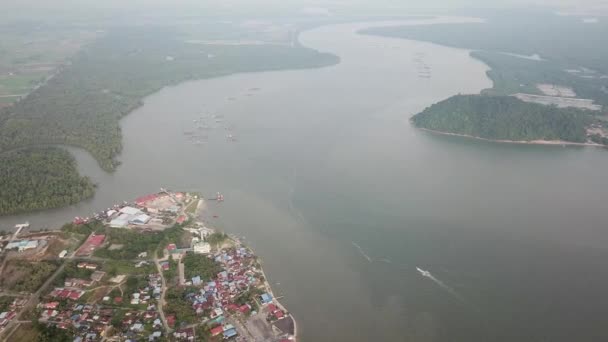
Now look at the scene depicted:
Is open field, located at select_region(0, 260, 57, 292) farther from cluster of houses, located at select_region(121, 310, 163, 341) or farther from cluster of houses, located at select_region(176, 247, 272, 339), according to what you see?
cluster of houses, located at select_region(176, 247, 272, 339)

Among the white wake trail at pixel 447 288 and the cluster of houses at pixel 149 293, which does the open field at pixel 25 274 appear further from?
the white wake trail at pixel 447 288

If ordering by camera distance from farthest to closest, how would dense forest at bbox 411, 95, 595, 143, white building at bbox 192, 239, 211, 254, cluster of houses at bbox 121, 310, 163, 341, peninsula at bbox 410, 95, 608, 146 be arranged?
dense forest at bbox 411, 95, 595, 143, peninsula at bbox 410, 95, 608, 146, white building at bbox 192, 239, 211, 254, cluster of houses at bbox 121, 310, 163, 341

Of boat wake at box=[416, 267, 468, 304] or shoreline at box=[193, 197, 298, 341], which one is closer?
shoreline at box=[193, 197, 298, 341]

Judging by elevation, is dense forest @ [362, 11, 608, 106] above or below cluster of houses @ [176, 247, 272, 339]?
above

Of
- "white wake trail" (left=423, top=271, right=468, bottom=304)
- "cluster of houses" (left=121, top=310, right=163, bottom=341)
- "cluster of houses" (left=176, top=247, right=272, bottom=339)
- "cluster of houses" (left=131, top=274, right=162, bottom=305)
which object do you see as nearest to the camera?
"cluster of houses" (left=121, top=310, right=163, bottom=341)

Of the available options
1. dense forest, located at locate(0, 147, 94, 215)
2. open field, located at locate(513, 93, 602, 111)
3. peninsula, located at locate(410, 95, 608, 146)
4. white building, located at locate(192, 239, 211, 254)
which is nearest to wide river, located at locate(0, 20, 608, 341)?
dense forest, located at locate(0, 147, 94, 215)

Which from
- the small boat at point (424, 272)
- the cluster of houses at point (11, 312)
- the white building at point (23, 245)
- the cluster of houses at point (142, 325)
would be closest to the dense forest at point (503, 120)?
the small boat at point (424, 272)

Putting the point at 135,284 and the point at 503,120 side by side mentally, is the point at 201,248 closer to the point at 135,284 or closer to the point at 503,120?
the point at 135,284
